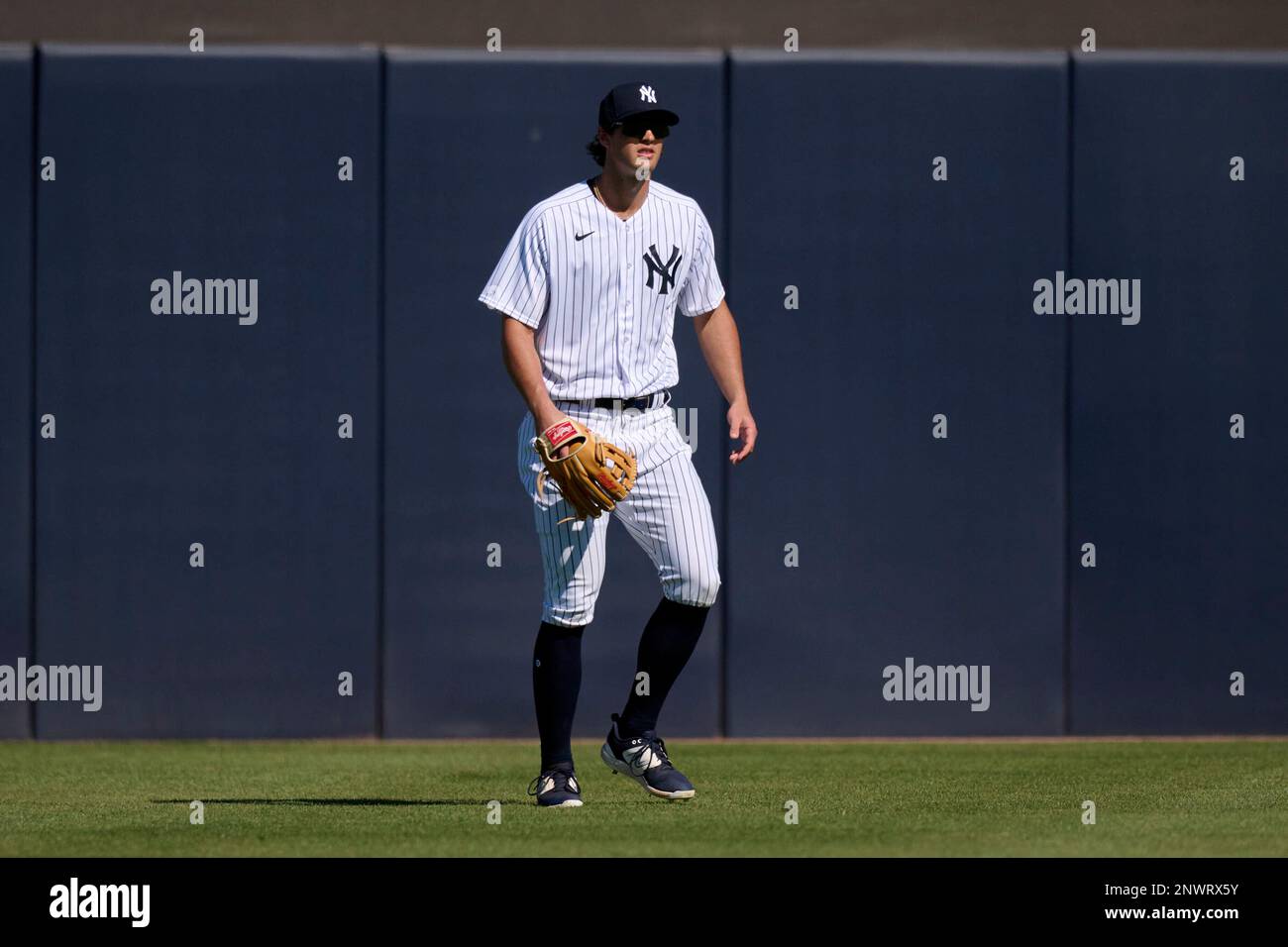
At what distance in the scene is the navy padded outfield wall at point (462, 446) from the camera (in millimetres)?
7508

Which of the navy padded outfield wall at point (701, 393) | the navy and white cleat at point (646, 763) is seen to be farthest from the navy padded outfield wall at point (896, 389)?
the navy and white cleat at point (646, 763)

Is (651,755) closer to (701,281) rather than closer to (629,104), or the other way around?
(701,281)

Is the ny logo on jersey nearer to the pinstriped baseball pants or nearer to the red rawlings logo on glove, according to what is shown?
the pinstriped baseball pants

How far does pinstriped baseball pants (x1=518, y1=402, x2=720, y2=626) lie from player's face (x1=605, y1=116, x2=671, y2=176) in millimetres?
640

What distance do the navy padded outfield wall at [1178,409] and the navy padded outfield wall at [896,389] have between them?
14 cm

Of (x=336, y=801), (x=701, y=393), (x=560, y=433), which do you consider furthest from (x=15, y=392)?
(x=560, y=433)

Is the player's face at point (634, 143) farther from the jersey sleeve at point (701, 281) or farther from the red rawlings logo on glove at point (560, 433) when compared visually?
the red rawlings logo on glove at point (560, 433)

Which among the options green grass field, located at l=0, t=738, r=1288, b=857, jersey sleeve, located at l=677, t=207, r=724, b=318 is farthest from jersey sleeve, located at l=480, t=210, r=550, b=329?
green grass field, located at l=0, t=738, r=1288, b=857

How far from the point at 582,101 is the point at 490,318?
0.94 metres

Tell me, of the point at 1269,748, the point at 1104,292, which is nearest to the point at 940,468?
the point at 1104,292

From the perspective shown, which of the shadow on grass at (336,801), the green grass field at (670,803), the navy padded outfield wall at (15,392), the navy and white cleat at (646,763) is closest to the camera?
the green grass field at (670,803)

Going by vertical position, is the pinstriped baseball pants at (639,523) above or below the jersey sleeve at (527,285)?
below

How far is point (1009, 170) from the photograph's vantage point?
7555 millimetres

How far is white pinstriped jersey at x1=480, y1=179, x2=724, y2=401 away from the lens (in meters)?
4.96
